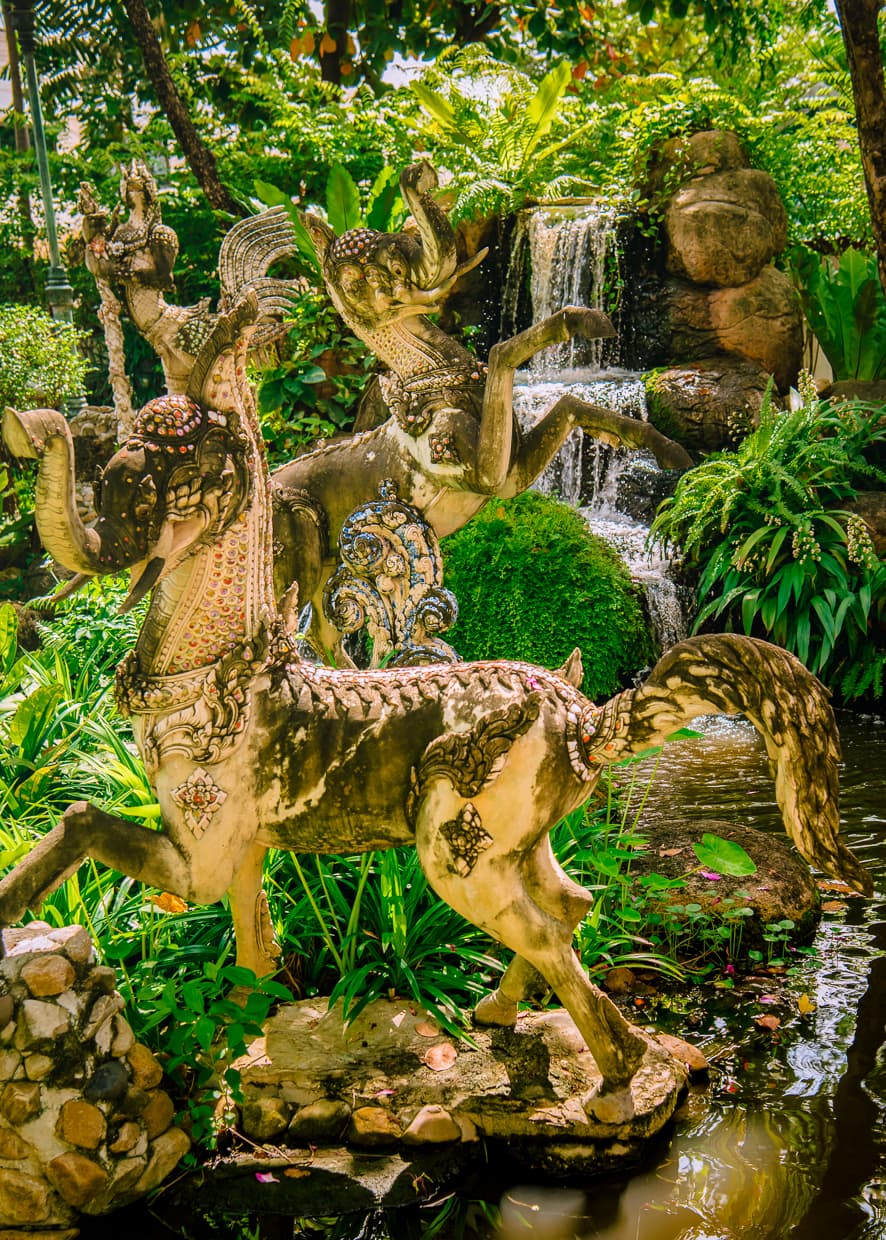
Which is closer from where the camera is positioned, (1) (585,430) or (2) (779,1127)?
(2) (779,1127)

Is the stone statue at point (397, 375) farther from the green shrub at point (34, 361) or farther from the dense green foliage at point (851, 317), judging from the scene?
the dense green foliage at point (851, 317)

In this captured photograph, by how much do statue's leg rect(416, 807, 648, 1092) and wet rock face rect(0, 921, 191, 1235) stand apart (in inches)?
34.4

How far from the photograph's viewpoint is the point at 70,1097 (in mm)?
2543

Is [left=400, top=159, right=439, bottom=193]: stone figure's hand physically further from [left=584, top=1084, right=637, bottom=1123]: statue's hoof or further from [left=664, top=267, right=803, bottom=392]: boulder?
[left=664, top=267, right=803, bottom=392]: boulder

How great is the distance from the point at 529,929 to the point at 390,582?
53.9 inches

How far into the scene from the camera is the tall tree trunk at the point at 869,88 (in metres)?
5.67

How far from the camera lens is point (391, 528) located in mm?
3625

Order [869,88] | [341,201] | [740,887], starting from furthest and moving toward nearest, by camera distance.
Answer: [341,201] < [869,88] < [740,887]

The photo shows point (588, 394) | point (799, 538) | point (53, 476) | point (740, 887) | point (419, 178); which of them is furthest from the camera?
point (588, 394)

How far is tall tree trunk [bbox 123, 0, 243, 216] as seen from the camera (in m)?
10.3

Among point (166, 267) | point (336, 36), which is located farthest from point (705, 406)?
point (336, 36)

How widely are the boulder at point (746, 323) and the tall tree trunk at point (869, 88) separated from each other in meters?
3.62

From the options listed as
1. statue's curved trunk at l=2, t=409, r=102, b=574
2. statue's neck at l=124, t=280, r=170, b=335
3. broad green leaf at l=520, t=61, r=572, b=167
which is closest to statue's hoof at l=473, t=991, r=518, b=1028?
statue's curved trunk at l=2, t=409, r=102, b=574

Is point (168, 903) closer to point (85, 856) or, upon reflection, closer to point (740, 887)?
point (85, 856)
